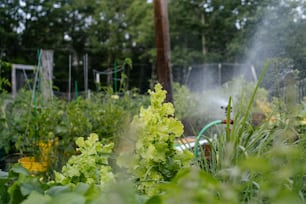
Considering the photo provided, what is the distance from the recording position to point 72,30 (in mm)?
18828

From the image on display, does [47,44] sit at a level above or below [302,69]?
above

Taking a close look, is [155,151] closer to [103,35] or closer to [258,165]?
[258,165]

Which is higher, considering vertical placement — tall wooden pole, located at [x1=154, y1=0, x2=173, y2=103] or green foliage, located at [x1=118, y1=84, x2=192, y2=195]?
tall wooden pole, located at [x1=154, y1=0, x2=173, y2=103]

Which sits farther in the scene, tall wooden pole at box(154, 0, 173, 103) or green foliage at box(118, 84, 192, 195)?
tall wooden pole at box(154, 0, 173, 103)

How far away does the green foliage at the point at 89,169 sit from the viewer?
32.1 inches

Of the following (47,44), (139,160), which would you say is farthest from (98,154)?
(47,44)

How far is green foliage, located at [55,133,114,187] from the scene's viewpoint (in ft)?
2.68

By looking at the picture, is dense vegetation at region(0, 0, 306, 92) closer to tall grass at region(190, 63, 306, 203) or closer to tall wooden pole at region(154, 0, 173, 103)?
tall wooden pole at region(154, 0, 173, 103)

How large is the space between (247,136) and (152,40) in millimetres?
15551

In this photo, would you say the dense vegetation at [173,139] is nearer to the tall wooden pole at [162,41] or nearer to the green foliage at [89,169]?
the green foliage at [89,169]

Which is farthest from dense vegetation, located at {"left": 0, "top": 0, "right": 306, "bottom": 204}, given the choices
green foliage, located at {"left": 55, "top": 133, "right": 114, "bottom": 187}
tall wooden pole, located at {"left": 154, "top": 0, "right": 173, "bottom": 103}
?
tall wooden pole, located at {"left": 154, "top": 0, "right": 173, "bottom": 103}

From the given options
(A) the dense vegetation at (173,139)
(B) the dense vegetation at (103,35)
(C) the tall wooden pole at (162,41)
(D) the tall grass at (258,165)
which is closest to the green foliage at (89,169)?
(A) the dense vegetation at (173,139)

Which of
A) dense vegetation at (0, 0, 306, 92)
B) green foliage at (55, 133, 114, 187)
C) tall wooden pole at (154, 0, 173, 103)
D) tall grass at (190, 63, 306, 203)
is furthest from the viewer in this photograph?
dense vegetation at (0, 0, 306, 92)

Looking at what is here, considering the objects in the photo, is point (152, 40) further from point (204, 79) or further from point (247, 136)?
point (247, 136)
